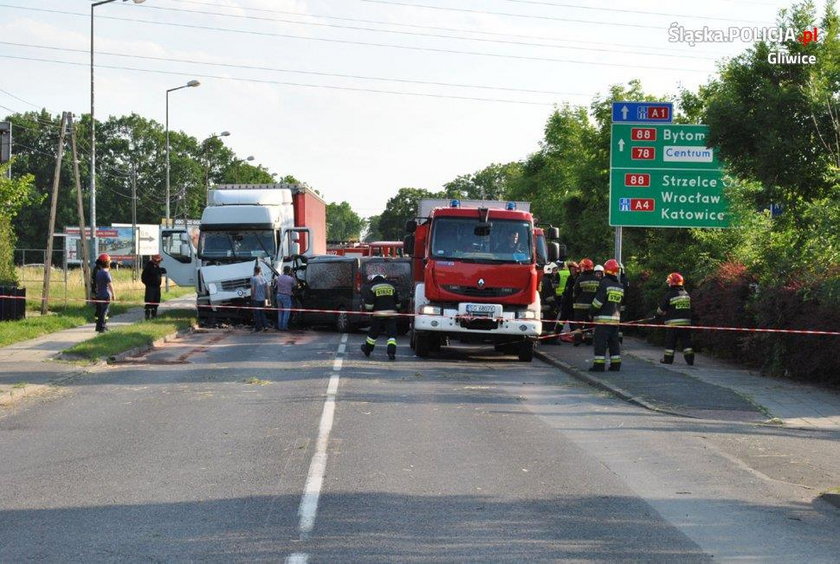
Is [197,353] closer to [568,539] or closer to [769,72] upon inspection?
[769,72]

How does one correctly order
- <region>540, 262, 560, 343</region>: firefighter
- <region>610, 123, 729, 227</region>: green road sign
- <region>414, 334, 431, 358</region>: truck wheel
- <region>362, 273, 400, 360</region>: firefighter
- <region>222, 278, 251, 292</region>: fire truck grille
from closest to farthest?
1. <region>362, 273, 400, 360</region>: firefighter
2. <region>414, 334, 431, 358</region>: truck wheel
3. <region>610, 123, 729, 227</region>: green road sign
4. <region>540, 262, 560, 343</region>: firefighter
5. <region>222, 278, 251, 292</region>: fire truck grille

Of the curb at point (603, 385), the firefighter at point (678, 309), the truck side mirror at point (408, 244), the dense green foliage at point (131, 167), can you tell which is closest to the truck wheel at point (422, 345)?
the truck side mirror at point (408, 244)

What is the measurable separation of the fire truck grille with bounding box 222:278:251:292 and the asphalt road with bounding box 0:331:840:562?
14.5 metres

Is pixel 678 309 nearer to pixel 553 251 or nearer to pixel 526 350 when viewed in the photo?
pixel 553 251

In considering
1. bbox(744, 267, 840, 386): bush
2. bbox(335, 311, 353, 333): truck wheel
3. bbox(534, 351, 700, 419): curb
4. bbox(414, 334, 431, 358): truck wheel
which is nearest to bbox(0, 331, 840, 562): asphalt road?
bbox(534, 351, 700, 419): curb

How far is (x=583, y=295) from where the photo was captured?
2338 cm

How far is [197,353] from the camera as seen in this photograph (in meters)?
22.0

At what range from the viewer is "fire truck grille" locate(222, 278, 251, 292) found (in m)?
30.1

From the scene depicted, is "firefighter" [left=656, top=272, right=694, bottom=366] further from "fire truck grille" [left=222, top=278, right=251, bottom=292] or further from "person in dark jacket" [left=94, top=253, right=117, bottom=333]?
"fire truck grille" [left=222, top=278, right=251, bottom=292]

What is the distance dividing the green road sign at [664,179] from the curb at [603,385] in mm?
4479

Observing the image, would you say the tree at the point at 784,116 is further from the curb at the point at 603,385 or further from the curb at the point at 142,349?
the curb at the point at 142,349

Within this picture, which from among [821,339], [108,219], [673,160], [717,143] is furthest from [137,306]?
[108,219]

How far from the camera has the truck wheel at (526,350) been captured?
21225 millimetres

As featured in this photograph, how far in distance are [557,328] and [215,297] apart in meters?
9.95
